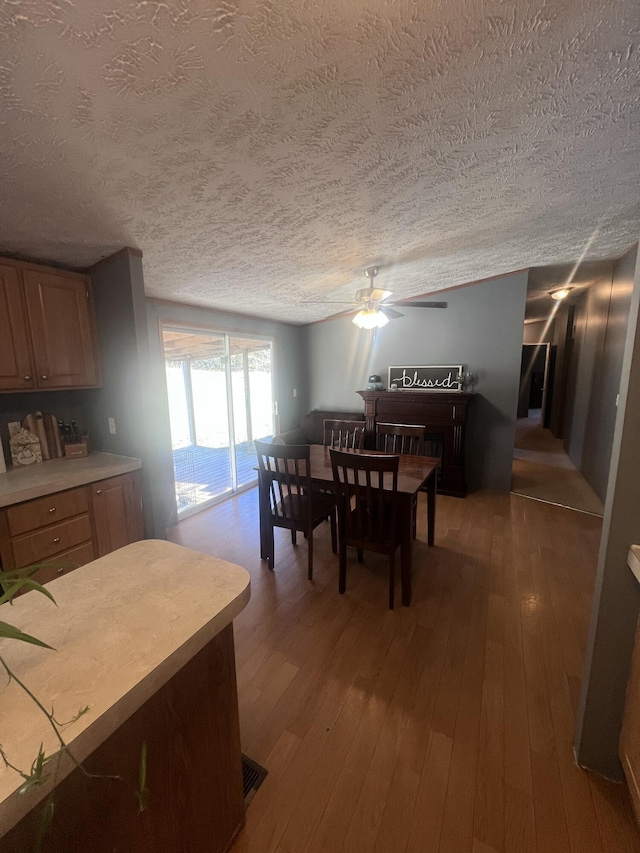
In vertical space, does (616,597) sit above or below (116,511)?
above

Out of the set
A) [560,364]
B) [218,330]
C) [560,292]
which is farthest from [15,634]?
[560,364]

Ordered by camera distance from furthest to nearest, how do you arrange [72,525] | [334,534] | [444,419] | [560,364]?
[560,364]
[444,419]
[334,534]
[72,525]

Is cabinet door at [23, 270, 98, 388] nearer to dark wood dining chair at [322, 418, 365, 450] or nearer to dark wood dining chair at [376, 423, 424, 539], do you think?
dark wood dining chair at [322, 418, 365, 450]

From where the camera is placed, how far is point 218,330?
12.6 feet

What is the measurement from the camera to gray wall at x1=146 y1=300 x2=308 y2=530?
3135 mm

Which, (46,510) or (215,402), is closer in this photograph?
(46,510)

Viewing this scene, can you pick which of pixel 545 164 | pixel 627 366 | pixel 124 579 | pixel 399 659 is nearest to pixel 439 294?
pixel 545 164

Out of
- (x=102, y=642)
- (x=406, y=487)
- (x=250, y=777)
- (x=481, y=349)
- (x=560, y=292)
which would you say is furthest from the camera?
(x=560, y=292)

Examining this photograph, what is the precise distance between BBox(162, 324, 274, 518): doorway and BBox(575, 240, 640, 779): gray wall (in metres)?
3.36

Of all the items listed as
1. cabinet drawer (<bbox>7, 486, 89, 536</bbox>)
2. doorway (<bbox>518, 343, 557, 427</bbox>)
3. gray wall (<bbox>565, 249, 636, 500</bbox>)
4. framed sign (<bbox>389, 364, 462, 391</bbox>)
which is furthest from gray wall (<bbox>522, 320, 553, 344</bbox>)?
cabinet drawer (<bbox>7, 486, 89, 536</bbox>)

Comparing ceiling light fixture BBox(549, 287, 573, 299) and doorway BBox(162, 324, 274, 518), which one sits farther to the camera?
ceiling light fixture BBox(549, 287, 573, 299)

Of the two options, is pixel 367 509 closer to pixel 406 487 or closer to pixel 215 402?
pixel 406 487

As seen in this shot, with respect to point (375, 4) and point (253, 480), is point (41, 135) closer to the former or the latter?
point (375, 4)

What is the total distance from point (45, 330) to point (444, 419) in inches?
149
